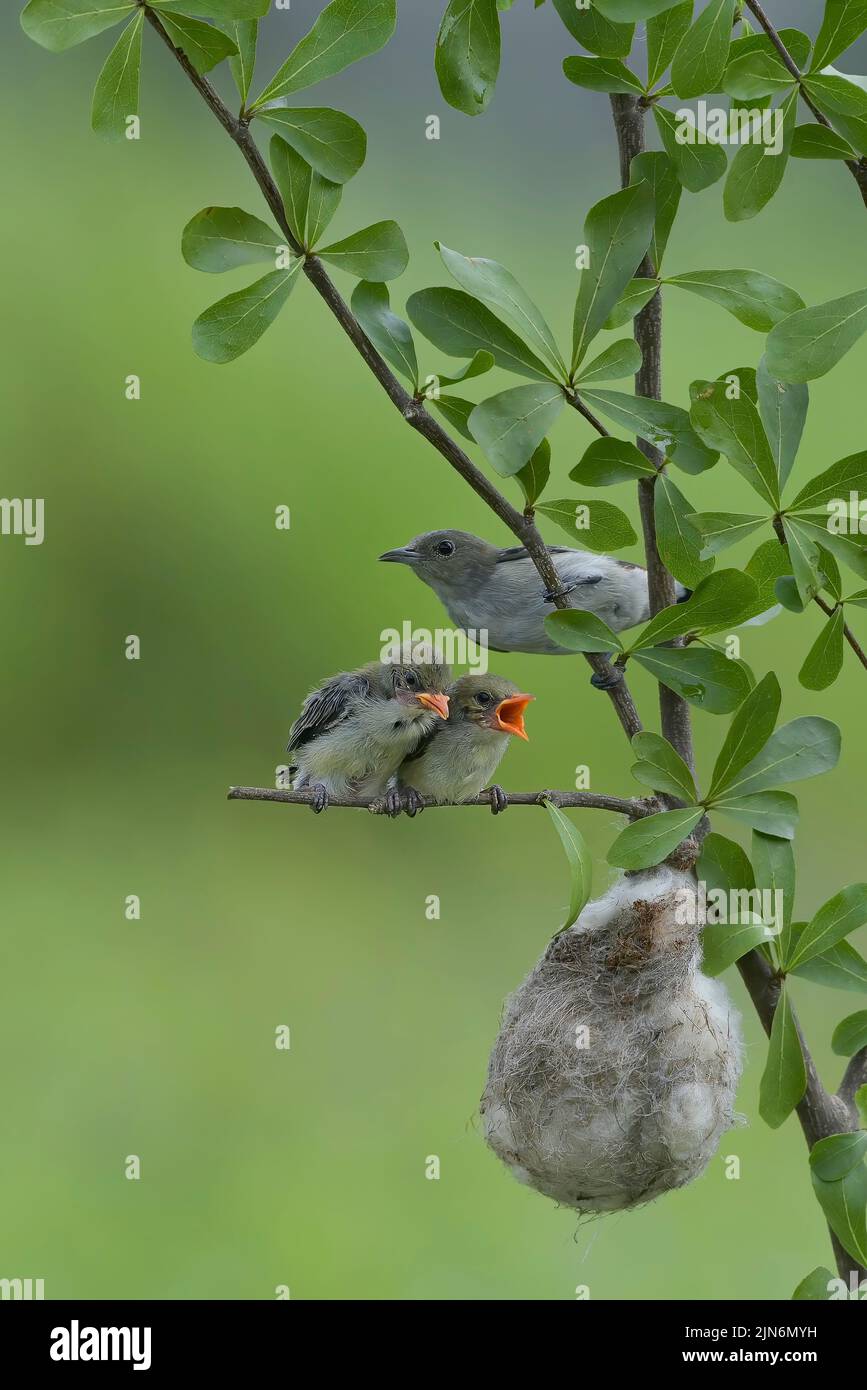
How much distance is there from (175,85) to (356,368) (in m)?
0.75

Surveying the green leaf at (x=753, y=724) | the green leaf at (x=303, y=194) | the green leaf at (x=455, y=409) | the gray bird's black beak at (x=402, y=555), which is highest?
the gray bird's black beak at (x=402, y=555)

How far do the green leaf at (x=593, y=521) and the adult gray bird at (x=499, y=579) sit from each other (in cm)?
45

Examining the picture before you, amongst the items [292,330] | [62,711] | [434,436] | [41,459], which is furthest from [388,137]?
[434,436]

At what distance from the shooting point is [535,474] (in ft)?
2.63

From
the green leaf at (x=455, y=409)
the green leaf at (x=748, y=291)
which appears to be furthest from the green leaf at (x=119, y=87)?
the green leaf at (x=748, y=291)

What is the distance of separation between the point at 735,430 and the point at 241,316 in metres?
0.30

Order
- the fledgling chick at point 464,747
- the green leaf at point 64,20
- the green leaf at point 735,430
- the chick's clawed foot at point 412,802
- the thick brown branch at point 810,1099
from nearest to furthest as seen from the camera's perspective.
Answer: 1. the green leaf at point 64,20
2. the green leaf at point 735,430
3. the thick brown branch at point 810,1099
4. the chick's clawed foot at point 412,802
5. the fledgling chick at point 464,747

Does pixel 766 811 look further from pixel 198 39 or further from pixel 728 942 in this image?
pixel 198 39

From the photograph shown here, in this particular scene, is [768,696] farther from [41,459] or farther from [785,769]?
[41,459]

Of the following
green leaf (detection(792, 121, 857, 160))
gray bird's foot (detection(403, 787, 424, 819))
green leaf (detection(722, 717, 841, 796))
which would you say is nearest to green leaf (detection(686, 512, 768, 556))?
green leaf (detection(722, 717, 841, 796))

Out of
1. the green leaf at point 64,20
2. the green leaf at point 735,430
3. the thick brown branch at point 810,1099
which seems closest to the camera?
the green leaf at point 64,20

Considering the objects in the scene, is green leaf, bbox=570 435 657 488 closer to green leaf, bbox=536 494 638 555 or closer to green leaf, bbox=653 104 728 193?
green leaf, bbox=536 494 638 555

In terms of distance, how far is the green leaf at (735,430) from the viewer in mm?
736

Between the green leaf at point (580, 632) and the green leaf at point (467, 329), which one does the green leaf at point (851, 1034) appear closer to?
the green leaf at point (580, 632)
